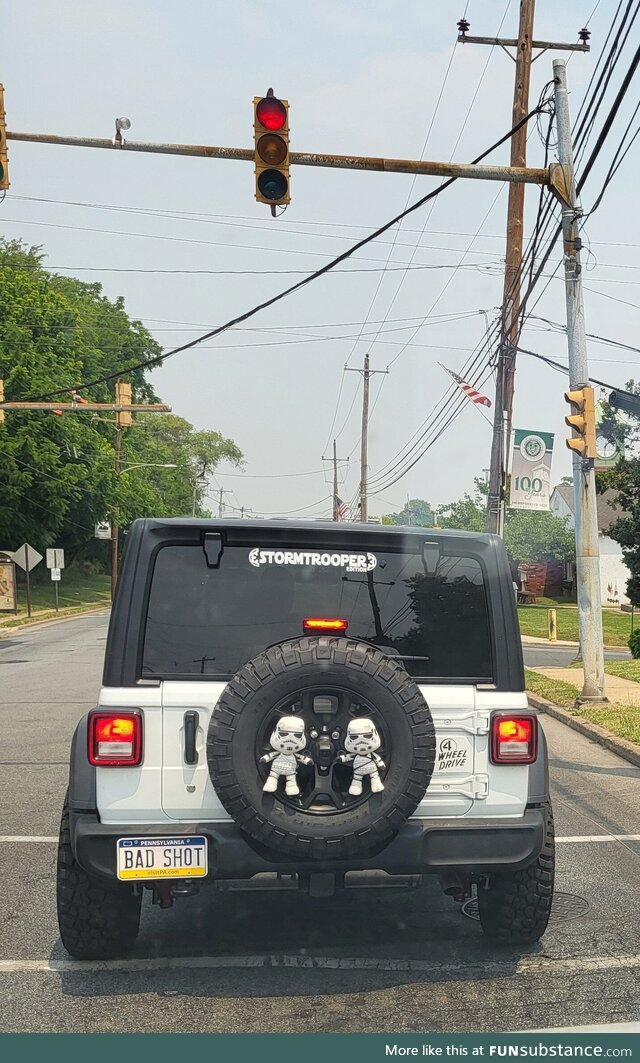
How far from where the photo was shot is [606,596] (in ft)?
222

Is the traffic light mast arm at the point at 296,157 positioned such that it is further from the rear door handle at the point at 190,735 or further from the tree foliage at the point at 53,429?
the tree foliage at the point at 53,429

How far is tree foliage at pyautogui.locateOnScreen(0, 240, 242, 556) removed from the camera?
4659cm

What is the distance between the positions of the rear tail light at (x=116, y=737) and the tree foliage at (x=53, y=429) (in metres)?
30.6

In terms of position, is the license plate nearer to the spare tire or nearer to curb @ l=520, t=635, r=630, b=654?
the spare tire

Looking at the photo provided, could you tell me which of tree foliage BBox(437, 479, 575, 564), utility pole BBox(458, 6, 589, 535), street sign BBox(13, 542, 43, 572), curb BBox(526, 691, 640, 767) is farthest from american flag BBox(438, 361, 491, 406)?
tree foliage BBox(437, 479, 575, 564)

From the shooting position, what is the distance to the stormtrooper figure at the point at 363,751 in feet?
14.1

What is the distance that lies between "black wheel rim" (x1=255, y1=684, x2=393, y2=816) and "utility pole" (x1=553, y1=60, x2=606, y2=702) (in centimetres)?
1041

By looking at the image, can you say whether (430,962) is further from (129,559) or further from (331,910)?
(129,559)

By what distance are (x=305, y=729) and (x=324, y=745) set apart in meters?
0.10

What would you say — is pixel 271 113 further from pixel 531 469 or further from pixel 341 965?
pixel 531 469

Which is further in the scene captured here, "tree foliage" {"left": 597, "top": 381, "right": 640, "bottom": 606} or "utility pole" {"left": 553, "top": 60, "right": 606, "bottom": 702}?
"tree foliage" {"left": 597, "top": 381, "right": 640, "bottom": 606}

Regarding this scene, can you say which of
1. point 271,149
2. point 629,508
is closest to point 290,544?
point 271,149

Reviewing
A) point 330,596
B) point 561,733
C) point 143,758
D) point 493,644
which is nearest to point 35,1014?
point 143,758

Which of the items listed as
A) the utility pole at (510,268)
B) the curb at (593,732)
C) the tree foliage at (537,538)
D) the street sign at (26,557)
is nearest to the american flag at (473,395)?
the utility pole at (510,268)
